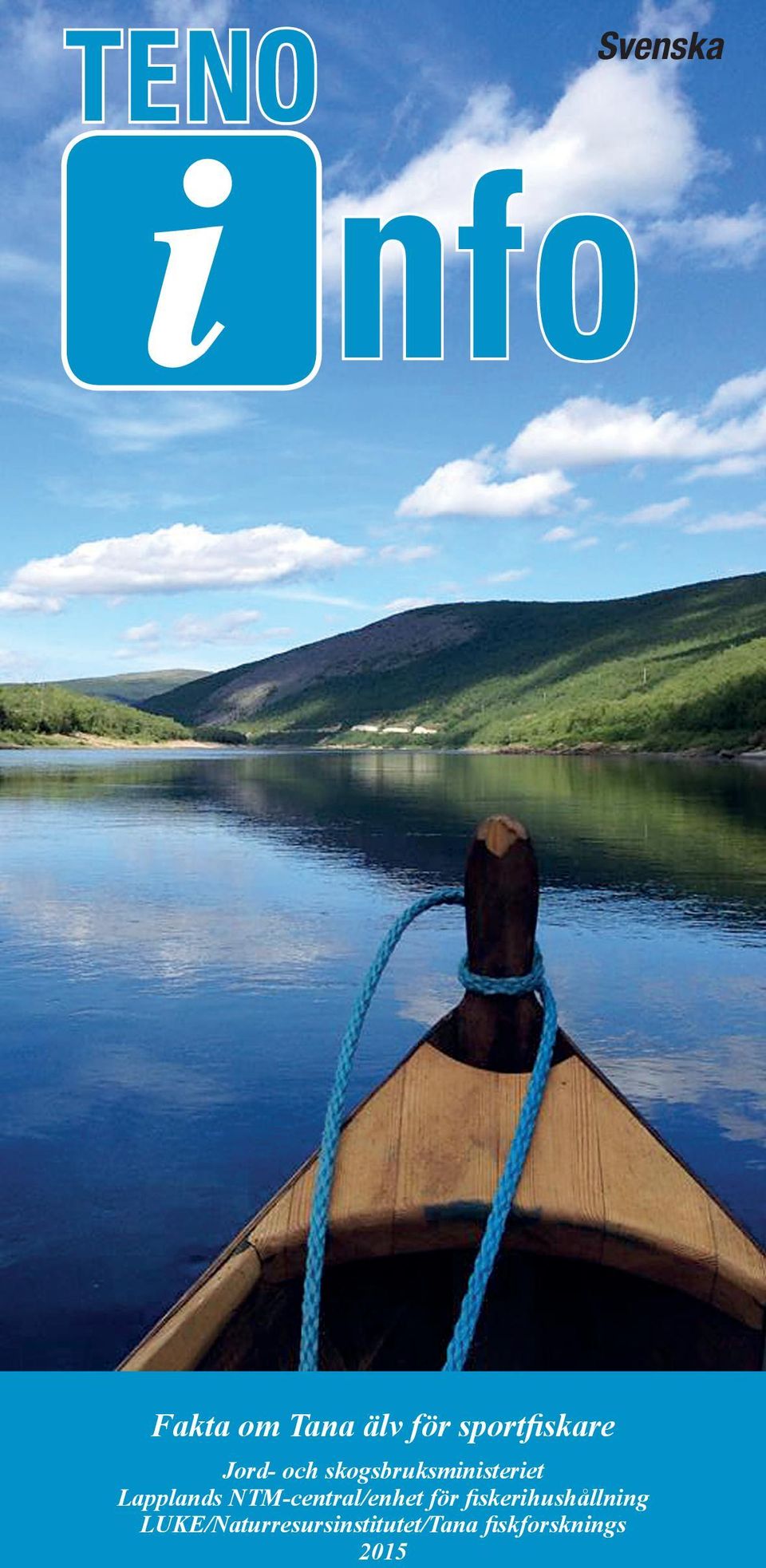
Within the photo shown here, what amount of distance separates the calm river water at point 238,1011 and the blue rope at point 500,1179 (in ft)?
12.0

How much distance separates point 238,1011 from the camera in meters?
18.8

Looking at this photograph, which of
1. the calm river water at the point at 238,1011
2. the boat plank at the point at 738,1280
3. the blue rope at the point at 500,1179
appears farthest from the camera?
the calm river water at the point at 238,1011

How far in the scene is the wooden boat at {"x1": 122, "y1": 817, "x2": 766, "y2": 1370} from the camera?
18.5 feet

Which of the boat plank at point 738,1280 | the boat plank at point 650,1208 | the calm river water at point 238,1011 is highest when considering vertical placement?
the boat plank at point 650,1208

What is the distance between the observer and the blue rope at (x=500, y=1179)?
16.7ft

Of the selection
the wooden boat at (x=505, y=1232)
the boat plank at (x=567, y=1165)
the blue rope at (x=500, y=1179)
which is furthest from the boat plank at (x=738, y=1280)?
the blue rope at (x=500, y=1179)

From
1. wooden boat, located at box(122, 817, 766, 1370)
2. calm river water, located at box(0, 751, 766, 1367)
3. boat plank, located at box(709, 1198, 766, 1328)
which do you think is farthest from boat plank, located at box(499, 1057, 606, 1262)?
calm river water, located at box(0, 751, 766, 1367)

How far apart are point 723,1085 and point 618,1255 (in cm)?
1009

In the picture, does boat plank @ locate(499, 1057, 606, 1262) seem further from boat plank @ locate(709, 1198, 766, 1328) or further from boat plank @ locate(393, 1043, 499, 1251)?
boat plank @ locate(709, 1198, 766, 1328)

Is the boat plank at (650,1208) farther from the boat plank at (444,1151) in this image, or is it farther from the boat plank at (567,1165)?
the boat plank at (444,1151)

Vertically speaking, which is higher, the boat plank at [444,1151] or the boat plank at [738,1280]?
the boat plank at [444,1151]

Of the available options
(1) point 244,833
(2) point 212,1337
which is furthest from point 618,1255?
(1) point 244,833

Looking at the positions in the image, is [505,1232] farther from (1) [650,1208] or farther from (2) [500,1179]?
(1) [650,1208]
